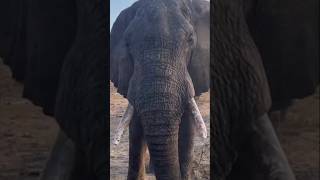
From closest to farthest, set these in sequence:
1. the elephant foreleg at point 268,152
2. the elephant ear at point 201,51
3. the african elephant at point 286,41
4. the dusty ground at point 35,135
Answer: the elephant ear at point 201,51 < the elephant foreleg at point 268,152 < the african elephant at point 286,41 < the dusty ground at point 35,135

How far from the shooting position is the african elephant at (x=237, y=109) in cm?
230

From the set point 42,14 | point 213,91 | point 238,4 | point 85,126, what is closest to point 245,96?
point 213,91

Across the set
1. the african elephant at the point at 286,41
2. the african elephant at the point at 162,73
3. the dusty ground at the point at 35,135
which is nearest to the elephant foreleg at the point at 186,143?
the african elephant at the point at 162,73

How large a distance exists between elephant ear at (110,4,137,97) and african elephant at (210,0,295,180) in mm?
208

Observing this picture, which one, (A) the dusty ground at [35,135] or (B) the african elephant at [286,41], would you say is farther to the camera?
(A) the dusty ground at [35,135]

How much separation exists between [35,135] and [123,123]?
1.81 ft

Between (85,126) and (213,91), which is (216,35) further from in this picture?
(85,126)

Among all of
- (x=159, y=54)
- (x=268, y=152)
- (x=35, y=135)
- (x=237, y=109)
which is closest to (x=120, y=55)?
(x=159, y=54)

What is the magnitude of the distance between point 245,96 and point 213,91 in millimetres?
81

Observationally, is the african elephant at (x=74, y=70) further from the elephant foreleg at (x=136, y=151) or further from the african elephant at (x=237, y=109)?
the african elephant at (x=237, y=109)

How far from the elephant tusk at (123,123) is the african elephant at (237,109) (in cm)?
20

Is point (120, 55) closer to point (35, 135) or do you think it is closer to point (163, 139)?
point (163, 139)

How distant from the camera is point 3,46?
2.55 m

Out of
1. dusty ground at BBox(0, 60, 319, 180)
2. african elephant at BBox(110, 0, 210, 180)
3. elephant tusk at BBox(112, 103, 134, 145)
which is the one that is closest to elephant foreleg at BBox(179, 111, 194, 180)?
african elephant at BBox(110, 0, 210, 180)
